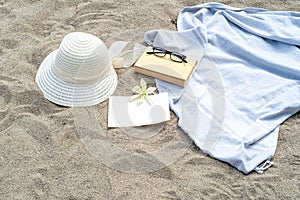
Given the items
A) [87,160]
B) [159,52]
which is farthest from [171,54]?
[87,160]

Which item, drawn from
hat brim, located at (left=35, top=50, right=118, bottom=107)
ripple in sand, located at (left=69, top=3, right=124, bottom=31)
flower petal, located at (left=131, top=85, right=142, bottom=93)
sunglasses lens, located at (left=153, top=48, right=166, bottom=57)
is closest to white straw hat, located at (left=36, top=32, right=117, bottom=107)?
hat brim, located at (left=35, top=50, right=118, bottom=107)

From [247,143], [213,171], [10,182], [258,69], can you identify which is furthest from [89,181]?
[258,69]

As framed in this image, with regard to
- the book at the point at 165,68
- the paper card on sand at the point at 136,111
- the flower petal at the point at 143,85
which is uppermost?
the book at the point at 165,68

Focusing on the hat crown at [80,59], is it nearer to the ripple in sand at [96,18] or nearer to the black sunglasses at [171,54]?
the black sunglasses at [171,54]

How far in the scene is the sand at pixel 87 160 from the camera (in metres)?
1.51

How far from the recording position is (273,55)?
79.3 inches

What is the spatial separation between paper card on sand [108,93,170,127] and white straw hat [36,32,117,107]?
2.7 inches

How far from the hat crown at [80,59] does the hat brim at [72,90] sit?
3cm

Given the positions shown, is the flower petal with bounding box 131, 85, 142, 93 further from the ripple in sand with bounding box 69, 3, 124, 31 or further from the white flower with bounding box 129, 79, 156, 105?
A: the ripple in sand with bounding box 69, 3, 124, 31

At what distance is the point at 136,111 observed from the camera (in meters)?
1.77

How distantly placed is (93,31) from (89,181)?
2.96ft

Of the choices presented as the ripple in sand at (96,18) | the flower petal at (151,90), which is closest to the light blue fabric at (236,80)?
the flower petal at (151,90)

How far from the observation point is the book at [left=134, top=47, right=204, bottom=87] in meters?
1.86

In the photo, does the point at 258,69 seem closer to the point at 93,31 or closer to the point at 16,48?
the point at 93,31
